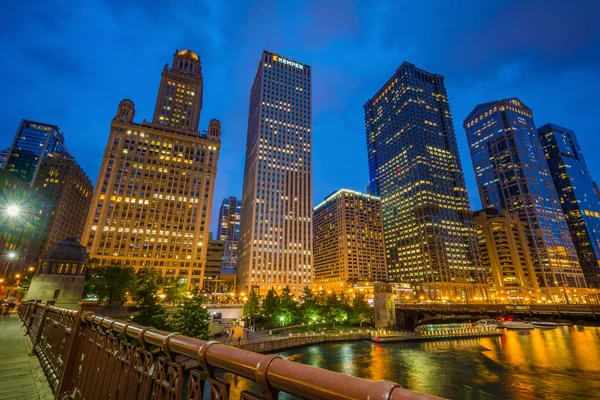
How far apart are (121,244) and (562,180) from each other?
27508cm

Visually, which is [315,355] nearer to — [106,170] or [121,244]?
[121,244]

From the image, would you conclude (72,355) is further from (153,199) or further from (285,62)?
(285,62)

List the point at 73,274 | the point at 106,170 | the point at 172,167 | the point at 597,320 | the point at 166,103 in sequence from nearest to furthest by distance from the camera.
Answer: the point at 73,274 < the point at 597,320 < the point at 106,170 < the point at 172,167 < the point at 166,103

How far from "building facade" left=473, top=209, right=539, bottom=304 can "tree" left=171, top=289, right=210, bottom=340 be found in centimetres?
17702

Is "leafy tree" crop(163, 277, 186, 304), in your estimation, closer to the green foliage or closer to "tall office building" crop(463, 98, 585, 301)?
the green foliage

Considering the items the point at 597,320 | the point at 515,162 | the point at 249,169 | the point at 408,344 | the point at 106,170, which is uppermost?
the point at 515,162

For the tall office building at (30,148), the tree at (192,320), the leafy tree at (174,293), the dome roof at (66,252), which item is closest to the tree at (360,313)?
the leafy tree at (174,293)

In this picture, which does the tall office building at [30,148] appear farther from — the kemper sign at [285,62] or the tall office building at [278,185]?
the kemper sign at [285,62]

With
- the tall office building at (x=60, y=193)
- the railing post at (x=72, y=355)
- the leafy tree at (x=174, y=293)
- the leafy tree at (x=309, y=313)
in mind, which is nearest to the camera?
the railing post at (x=72, y=355)

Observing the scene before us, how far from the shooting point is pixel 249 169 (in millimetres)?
161250

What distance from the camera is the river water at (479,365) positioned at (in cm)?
3266

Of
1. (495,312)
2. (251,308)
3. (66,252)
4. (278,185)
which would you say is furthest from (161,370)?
(278,185)

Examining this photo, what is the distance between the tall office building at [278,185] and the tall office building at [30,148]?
371 feet

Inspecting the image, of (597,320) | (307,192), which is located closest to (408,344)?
(597,320)
